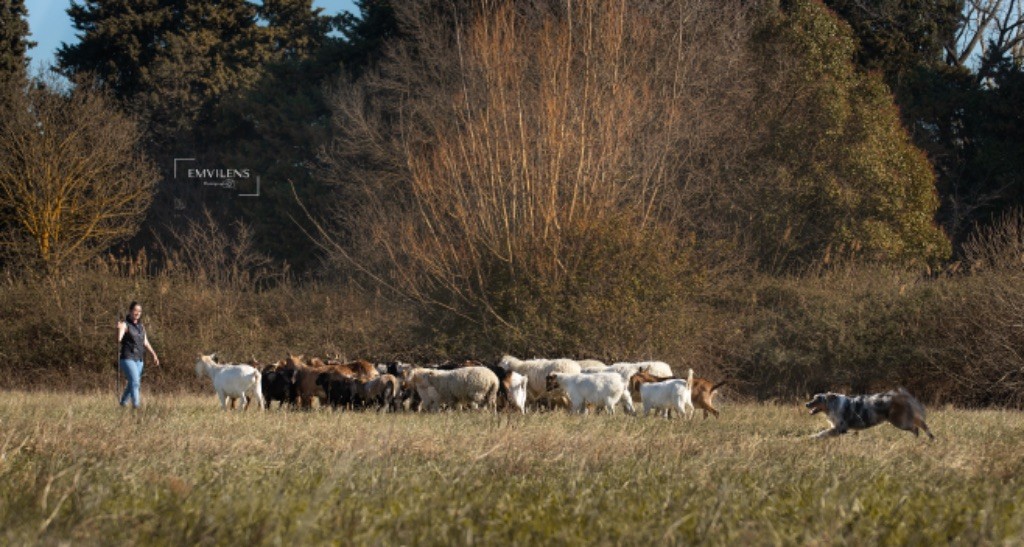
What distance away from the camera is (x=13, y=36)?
125 feet

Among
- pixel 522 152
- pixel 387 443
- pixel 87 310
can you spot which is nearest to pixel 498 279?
pixel 522 152

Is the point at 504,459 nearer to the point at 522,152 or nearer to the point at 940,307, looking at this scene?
the point at 522,152

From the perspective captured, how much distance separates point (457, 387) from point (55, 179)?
17.3 meters

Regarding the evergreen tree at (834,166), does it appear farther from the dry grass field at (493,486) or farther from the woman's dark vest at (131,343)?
the woman's dark vest at (131,343)

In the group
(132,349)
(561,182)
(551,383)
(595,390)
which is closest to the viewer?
(132,349)

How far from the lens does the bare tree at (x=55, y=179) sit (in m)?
32.0

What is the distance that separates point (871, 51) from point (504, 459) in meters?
34.3

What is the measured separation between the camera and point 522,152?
80.6 ft

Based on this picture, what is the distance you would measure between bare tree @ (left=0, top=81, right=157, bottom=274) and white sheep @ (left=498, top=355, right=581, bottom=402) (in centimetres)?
1550

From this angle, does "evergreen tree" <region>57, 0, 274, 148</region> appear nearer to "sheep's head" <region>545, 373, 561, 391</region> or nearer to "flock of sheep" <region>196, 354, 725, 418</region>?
"flock of sheep" <region>196, 354, 725, 418</region>

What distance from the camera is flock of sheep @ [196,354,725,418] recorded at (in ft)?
61.9

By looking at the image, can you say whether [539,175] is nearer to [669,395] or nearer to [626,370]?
[626,370]

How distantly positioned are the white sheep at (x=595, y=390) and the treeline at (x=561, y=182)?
535 cm

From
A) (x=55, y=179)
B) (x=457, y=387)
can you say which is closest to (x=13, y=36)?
(x=55, y=179)
